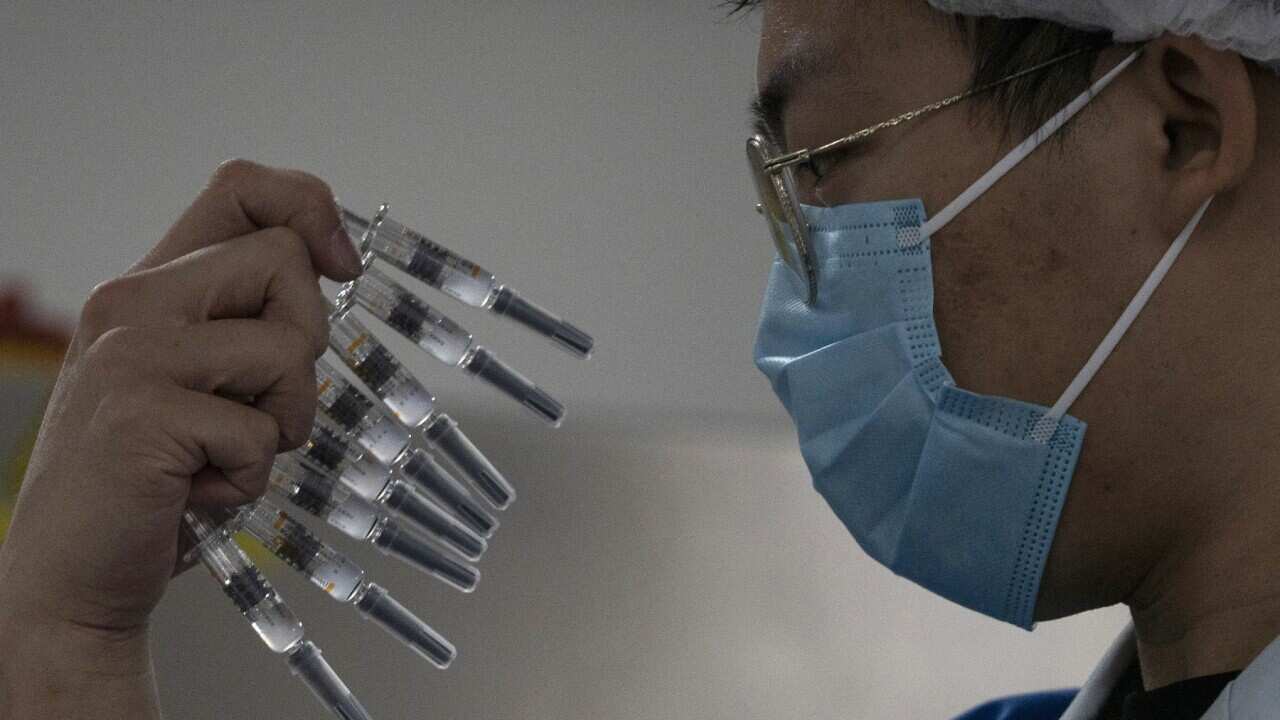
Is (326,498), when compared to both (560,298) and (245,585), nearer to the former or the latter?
(245,585)

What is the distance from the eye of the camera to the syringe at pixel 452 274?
106 cm

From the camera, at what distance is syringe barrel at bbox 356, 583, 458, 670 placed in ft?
3.40

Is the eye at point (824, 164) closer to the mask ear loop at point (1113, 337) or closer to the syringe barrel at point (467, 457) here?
the mask ear loop at point (1113, 337)

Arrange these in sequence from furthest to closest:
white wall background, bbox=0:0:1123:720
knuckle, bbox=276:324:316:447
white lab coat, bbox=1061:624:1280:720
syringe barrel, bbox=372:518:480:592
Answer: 1. white wall background, bbox=0:0:1123:720
2. syringe barrel, bbox=372:518:480:592
3. knuckle, bbox=276:324:316:447
4. white lab coat, bbox=1061:624:1280:720

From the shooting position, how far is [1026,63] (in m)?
0.89

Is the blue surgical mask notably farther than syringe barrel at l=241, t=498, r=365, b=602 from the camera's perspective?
No

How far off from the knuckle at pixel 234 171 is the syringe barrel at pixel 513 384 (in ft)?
0.76

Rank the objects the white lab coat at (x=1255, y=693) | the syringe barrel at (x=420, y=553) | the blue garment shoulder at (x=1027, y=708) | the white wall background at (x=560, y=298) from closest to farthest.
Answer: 1. the white lab coat at (x=1255, y=693)
2. the syringe barrel at (x=420, y=553)
3. the blue garment shoulder at (x=1027, y=708)
4. the white wall background at (x=560, y=298)

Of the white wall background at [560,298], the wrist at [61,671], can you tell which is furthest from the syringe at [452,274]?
the white wall background at [560,298]

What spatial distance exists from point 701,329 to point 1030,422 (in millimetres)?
1777

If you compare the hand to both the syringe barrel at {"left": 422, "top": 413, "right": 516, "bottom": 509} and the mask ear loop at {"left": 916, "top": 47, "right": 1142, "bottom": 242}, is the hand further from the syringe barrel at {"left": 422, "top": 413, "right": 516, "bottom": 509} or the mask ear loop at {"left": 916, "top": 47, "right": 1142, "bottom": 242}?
the mask ear loop at {"left": 916, "top": 47, "right": 1142, "bottom": 242}

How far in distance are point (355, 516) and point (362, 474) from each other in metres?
0.03

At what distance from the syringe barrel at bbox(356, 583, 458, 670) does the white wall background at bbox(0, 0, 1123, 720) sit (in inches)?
27.5

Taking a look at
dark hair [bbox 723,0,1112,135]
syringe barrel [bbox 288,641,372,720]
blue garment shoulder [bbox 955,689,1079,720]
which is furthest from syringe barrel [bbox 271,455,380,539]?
blue garment shoulder [bbox 955,689,1079,720]
